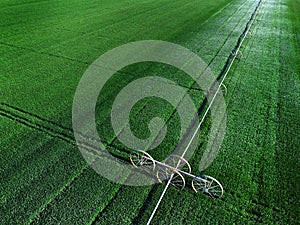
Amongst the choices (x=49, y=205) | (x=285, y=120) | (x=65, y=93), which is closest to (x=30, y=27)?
(x=65, y=93)

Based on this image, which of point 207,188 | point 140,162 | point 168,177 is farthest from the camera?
point 140,162

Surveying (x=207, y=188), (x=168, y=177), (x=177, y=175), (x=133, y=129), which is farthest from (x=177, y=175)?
(x=133, y=129)

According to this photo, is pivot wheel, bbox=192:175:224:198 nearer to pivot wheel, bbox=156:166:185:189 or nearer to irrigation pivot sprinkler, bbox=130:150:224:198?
irrigation pivot sprinkler, bbox=130:150:224:198

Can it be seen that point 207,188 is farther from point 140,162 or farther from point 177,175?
point 140,162

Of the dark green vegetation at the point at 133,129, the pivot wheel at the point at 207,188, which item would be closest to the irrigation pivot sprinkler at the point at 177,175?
the pivot wheel at the point at 207,188

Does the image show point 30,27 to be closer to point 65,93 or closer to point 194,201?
point 65,93

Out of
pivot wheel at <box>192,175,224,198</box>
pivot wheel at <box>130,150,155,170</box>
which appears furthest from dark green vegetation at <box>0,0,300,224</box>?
pivot wheel at <box>130,150,155,170</box>
